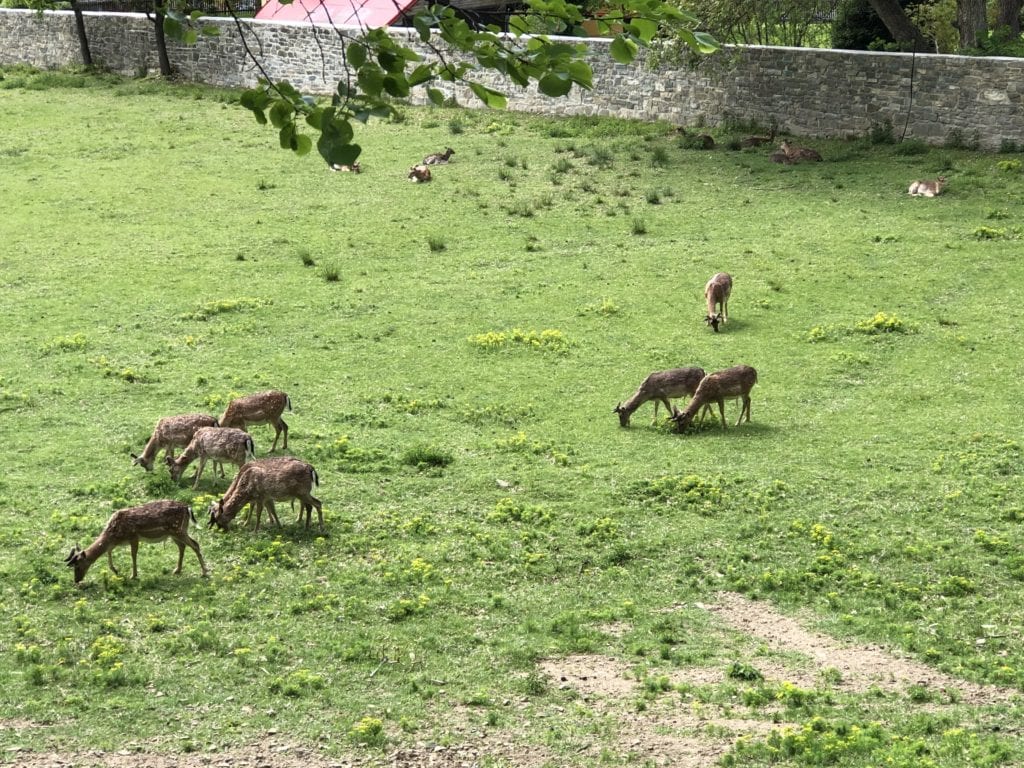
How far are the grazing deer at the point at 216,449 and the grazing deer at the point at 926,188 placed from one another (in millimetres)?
16553

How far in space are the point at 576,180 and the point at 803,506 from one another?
52.2 feet

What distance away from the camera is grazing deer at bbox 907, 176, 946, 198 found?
25906 mm

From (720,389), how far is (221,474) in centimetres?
560

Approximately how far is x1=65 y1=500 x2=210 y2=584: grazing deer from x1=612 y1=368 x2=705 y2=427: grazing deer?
6064 millimetres

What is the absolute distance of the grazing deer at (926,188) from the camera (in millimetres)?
25906

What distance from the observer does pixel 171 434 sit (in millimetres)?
14211

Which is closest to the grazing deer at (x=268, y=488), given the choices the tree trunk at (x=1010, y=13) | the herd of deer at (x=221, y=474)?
the herd of deer at (x=221, y=474)

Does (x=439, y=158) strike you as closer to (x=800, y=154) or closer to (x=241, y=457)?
(x=800, y=154)

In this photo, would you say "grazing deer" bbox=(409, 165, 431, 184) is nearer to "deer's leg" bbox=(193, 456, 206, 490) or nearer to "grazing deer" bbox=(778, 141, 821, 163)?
"grazing deer" bbox=(778, 141, 821, 163)

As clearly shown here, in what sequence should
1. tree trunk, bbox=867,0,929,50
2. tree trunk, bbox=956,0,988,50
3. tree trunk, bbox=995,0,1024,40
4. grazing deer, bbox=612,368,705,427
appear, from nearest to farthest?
grazing deer, bbox=612,368,705,427 → tree trunk, bbox=867,0,929,50 → tree trunk, bbox=956,0,988,50 → tree trunk, bbox=995,0,1024,40

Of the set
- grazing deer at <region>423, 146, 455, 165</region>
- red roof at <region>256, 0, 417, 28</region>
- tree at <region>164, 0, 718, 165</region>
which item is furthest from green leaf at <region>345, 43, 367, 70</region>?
red roof at <region>256, 0, 417, 28</region>

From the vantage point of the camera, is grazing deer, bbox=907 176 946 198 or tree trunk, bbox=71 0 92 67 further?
tree trunk, bbox=71 0 92 67

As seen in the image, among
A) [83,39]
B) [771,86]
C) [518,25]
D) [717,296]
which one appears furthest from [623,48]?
[83,39]

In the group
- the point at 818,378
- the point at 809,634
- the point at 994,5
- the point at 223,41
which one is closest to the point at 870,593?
the point at 809,634
